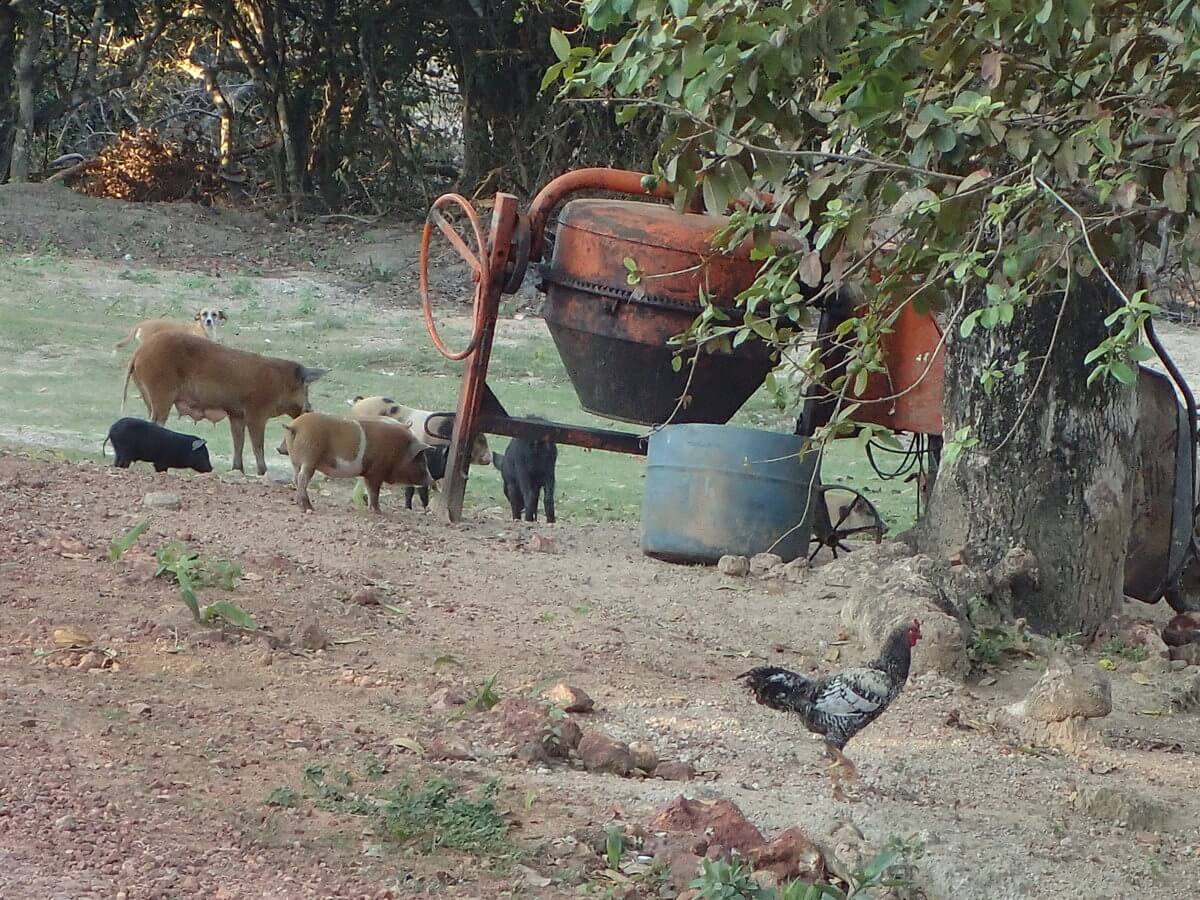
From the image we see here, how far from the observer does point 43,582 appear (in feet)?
16.1

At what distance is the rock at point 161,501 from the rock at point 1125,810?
3912 mm

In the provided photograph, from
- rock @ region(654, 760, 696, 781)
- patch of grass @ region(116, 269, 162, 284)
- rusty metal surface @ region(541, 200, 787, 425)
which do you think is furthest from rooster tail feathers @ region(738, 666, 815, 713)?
patch of grass @ region(116, 269, 162, 284)

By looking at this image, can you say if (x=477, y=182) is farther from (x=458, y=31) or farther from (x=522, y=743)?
(x=522, y=743)

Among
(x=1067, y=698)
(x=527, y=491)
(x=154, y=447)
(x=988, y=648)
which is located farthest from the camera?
(x=527, y=491)

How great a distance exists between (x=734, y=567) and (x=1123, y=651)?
1.61m

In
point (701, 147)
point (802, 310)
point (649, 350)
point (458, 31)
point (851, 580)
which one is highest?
point (458, 31)

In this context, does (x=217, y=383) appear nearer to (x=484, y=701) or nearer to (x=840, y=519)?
(x=840, y=519)

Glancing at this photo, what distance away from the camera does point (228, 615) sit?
4660 mm

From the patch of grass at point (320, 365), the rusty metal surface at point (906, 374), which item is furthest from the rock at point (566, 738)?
the patch of grass at point (320, 365)

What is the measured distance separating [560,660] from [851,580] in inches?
76.1

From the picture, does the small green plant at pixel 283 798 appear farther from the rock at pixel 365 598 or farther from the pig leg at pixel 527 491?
the pig leg at pixel 527 491

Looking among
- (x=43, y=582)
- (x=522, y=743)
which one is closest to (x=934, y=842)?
(x=522, y=743)

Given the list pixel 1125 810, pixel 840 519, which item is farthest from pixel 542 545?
pixel 1125 810

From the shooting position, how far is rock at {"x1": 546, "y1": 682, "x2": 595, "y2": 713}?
458cm
